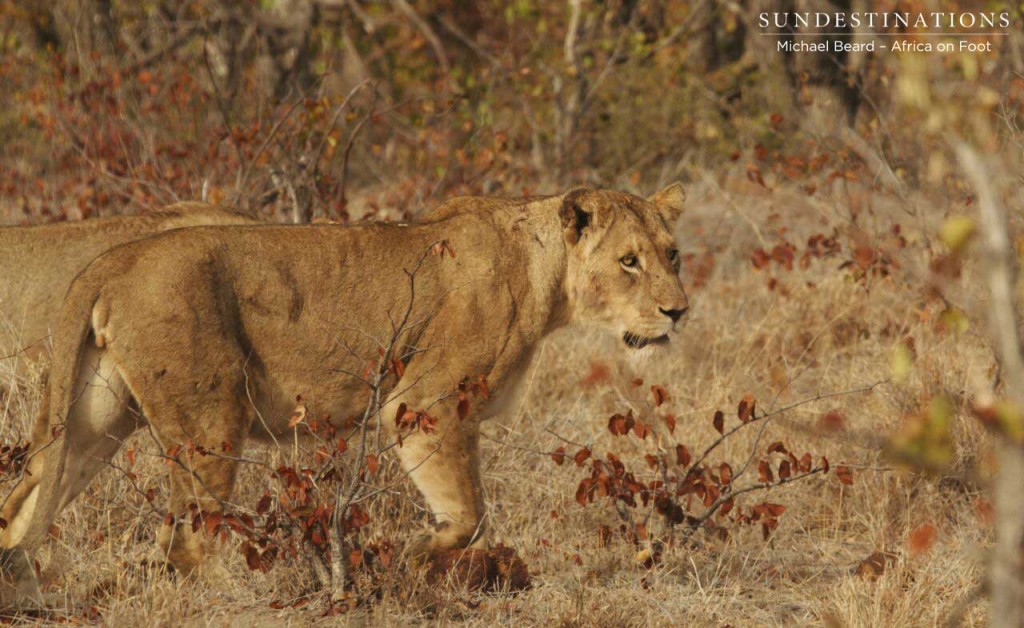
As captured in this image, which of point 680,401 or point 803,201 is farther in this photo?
point 803,201

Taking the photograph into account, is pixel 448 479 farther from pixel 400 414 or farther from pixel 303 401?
pixel 303 401

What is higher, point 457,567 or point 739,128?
point 739,128

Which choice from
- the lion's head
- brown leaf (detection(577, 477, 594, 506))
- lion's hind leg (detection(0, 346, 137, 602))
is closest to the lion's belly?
lion's hind leg (detection(0, 346, 137, 602))

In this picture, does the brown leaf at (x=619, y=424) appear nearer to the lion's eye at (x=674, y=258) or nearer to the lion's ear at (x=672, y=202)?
the lion's eye at (x=674, y=258)

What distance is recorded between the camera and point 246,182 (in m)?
7.76

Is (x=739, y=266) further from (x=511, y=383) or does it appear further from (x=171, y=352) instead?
(x=171, y=352)

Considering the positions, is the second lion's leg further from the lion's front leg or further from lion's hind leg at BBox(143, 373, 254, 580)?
the lion's front leg

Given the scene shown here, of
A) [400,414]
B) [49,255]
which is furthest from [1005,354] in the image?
[49,255]

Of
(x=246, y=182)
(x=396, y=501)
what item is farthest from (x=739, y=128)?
(x=396, y=501)

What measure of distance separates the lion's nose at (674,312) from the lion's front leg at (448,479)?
93 cm

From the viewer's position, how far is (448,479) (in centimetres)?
479

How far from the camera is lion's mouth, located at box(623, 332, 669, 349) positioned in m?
5.27

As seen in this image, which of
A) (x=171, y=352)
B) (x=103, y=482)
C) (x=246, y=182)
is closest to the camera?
(x=171, y=352)

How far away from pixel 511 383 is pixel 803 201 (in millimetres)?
4493
